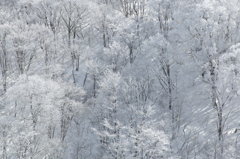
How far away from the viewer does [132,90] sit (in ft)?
123

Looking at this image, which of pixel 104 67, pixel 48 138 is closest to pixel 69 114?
pixel 48 138

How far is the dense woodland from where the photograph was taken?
3117 cm

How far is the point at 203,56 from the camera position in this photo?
32594 mm

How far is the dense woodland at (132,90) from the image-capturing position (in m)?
31.2

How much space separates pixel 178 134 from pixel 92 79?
16545 mm

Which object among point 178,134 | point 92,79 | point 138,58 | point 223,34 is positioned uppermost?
point 223,34

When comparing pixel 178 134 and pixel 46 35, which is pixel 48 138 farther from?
pixel 46 35

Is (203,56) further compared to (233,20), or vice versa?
(233,20)

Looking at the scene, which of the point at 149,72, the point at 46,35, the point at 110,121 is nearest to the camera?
the point at 110,121

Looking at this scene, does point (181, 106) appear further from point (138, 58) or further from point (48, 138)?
point (48, 138)

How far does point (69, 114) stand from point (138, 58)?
13.3 metres

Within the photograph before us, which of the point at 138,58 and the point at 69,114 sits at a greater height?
the point at 138,58

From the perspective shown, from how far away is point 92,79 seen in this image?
45312mm

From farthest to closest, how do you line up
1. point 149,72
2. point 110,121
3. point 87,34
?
point 87,34 → point 149,72 → point 110,121
